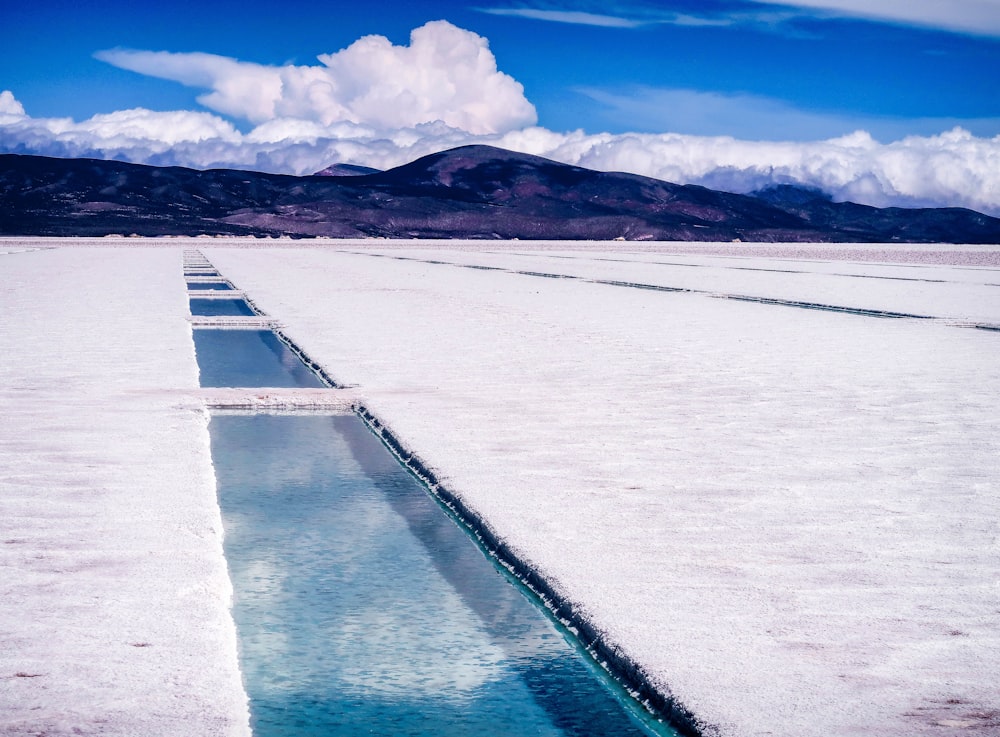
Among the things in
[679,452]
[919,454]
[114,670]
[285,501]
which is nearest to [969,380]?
[919,454]

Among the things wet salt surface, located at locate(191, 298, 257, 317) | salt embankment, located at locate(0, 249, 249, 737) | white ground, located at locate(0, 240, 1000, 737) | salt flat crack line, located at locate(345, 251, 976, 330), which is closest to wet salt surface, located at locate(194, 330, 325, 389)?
white ground, located at locate(0, 240, 1000, 737)

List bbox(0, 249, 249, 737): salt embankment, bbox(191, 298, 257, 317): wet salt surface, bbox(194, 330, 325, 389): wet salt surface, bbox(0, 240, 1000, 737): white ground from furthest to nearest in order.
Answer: bbox(191, 298, 257, 317): wet salt surface → bbox(194, 330, 325, 389): wet salt surface → bbox(0, 240, 1000, 737): white ground → bbox(0, 249, 249, 737): salt embankment

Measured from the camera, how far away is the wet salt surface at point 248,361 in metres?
9.30

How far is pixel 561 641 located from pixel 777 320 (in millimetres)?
12333

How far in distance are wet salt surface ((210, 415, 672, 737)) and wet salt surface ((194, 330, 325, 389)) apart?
11.5 ft

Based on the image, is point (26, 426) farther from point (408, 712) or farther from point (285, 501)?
point (408, 712)

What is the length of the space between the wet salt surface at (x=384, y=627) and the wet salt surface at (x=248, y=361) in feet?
11.5

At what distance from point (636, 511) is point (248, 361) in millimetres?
6440

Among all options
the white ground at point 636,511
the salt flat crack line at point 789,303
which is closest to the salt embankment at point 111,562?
the white ground at point 636,511

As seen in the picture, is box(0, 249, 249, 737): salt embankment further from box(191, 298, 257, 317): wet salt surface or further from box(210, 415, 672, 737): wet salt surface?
box(191, 298, 257, 317): wet salt surface

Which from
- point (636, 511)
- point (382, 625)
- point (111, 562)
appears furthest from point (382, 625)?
point (636, 511)

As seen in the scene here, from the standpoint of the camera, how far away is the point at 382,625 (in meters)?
3.79

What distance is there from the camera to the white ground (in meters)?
3.05

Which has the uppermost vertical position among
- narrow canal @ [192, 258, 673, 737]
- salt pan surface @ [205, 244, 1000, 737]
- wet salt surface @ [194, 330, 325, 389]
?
salt pan surface @ [205, 244, 1000, 737]
